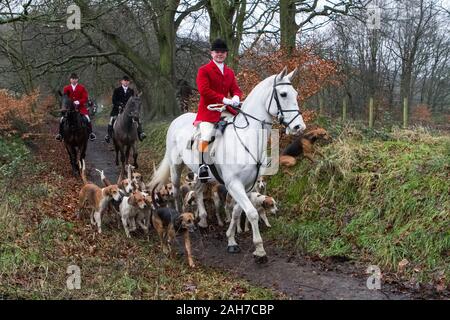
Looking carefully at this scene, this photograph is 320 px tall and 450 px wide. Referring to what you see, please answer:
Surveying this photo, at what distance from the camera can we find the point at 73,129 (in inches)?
458

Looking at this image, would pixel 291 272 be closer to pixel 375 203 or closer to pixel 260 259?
pixel 260 259

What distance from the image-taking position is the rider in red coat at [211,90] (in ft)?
22.3

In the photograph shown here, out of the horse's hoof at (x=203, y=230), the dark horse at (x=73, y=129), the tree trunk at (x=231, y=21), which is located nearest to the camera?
the horse's hoof at (x=203, y=230)

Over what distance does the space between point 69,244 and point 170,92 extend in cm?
1421

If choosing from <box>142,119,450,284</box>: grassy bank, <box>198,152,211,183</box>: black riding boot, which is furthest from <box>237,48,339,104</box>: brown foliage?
<box>198,152,211,183</box>: black riding boot

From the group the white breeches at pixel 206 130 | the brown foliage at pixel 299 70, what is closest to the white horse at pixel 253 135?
the white breeches at pixel 206 130

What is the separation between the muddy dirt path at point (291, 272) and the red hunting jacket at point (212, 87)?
6.82 ft

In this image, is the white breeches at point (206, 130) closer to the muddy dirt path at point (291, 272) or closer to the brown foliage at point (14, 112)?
the muddy dirt path at point (291, 272)

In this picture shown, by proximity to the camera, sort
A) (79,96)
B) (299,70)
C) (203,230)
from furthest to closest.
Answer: (79,96) → (299,70) → (203,230)

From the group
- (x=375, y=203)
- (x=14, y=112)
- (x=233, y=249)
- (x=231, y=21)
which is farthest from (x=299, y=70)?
(x=14, y=112)

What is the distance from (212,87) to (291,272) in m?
2.99

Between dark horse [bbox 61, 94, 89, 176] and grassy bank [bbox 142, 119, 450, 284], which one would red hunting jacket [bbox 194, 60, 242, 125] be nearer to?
grassy bank [bbox 142, 119, 450, 284]

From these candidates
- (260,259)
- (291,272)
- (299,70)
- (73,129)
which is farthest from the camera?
(73,129)

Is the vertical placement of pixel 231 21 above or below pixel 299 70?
above
